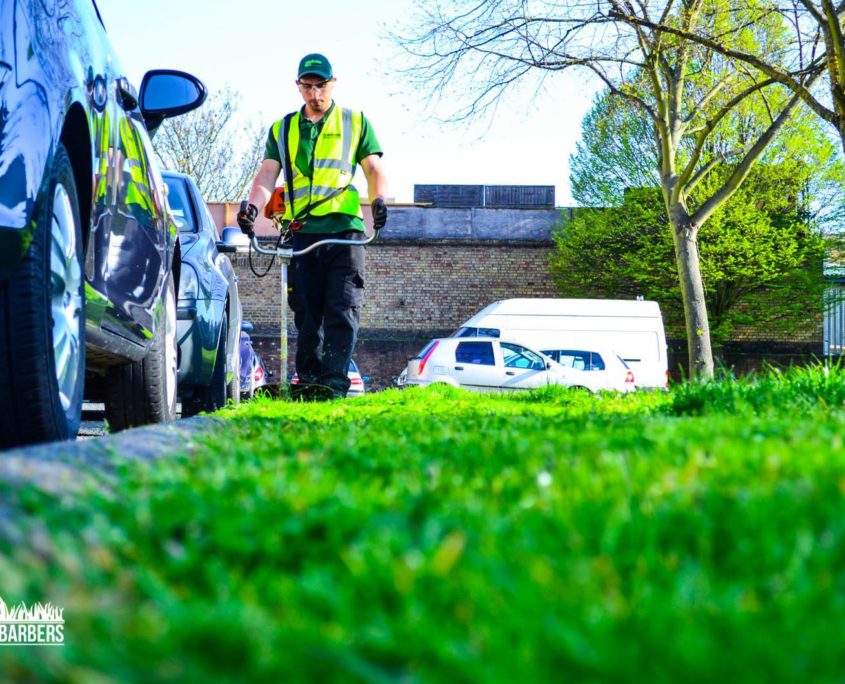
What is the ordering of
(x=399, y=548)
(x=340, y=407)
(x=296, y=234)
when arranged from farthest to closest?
(x=296, y=234) → (x=340, y=407) → (x=399, y=548)

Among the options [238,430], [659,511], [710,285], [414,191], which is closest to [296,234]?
[238,430]

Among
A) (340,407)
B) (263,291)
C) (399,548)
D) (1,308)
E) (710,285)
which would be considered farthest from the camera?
(263,291)

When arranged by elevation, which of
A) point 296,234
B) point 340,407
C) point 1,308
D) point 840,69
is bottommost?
point 340,407

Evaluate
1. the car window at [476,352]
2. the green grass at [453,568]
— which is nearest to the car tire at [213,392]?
the green grass at [453,568]

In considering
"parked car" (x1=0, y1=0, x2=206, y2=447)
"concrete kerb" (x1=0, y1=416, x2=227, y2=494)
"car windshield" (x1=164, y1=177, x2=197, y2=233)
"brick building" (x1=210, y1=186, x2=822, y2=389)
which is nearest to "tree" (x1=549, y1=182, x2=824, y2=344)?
"brick building" (x1=210, y1=186, x2=822, y2=389)

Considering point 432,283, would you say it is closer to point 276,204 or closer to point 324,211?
point 276,204

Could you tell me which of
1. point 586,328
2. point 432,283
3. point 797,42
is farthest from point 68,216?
point 432,283

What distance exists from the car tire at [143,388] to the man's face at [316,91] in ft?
8.11

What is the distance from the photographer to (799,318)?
3647 cm

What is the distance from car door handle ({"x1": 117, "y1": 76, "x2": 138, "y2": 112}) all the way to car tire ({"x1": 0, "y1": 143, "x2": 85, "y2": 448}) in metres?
1.10

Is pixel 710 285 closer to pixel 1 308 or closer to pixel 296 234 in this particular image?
pixel 296 234

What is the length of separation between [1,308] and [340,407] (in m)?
3.49

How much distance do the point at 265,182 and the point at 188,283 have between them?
1.23 m

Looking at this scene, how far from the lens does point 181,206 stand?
877 centimetres
